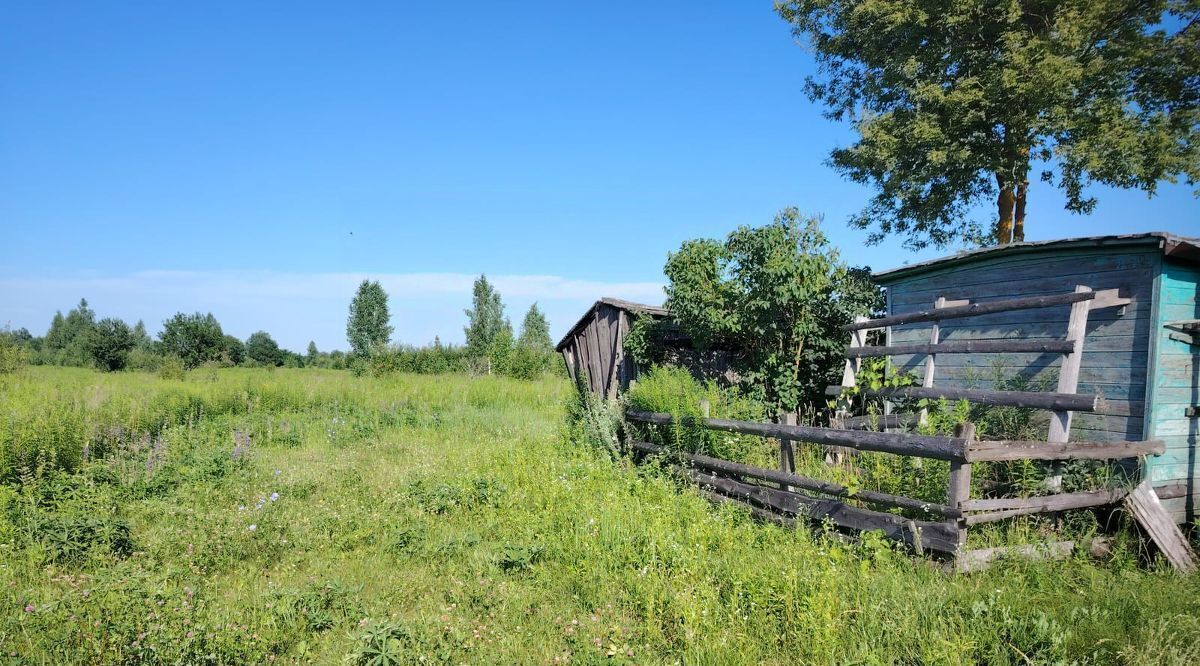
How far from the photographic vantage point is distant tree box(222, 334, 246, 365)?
132 ft

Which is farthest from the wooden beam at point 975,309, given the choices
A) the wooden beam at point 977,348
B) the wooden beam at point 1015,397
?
the wooden beam at point 1015,397

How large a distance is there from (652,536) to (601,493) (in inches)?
69.5

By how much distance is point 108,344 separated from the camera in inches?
1329

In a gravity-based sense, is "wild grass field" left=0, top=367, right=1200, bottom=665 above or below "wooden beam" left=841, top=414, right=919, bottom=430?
below

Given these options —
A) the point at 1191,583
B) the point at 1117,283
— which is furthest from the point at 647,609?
the point at 1117,283

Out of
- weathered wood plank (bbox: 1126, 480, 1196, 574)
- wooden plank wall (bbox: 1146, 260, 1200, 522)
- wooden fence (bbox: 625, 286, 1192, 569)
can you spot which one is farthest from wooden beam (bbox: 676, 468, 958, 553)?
wooden plank wall (bbox: 1146, 260, 1200, 522)

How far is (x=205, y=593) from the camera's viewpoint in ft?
16.6

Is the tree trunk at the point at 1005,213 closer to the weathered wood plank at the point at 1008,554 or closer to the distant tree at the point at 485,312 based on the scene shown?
the weathered wood plank at the point at 1008,554

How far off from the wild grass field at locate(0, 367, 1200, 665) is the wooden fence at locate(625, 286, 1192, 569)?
36 centimetres

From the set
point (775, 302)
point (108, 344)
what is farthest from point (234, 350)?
point (775, 302)

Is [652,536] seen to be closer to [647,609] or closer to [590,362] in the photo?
[647,609]

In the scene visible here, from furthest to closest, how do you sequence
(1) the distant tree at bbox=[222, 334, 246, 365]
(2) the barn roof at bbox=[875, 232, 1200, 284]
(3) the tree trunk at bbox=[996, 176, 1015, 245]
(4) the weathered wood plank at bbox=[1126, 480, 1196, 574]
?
(1) the distant tree at bbox=[222, 334, 246, 365]
(3) the tree trunk at bbox=[996, 176, 1015, 245]
(2) the barn roof at bbox=[875, 232, 1200, 284]
(4) the weathered wood plank at bbox=[1126, 480, 1196, 574]

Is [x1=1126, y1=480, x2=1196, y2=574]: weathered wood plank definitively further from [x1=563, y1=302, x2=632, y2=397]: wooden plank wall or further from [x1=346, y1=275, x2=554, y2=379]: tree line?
[x1=346, y1=275, x2=554, y2=379]: tree line

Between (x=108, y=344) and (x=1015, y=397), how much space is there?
41.4m
